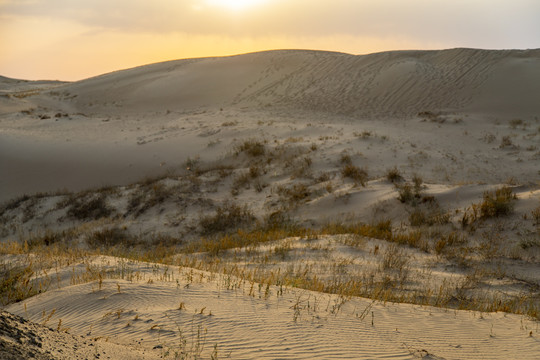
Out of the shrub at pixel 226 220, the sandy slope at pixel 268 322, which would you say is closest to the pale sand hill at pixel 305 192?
the sandy slope at pixel 268 322

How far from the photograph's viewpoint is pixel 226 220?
32.3ft

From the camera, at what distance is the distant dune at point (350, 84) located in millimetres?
24719

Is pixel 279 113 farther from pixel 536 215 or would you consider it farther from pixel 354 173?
pixel 536 215

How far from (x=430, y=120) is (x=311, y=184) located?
37.4 feet

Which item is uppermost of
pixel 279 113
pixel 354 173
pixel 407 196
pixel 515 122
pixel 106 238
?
pixel 279 113

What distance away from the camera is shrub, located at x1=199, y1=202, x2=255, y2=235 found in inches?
378

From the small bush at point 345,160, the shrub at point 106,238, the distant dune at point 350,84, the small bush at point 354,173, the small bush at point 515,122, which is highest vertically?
the distant dune at point 350,84

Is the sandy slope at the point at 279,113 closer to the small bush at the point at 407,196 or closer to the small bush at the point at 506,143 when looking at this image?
the small bush at the point at 506,143

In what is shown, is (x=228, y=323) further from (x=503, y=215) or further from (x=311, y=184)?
(x=311, y=184)

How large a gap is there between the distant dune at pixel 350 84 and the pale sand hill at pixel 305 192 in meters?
0.18

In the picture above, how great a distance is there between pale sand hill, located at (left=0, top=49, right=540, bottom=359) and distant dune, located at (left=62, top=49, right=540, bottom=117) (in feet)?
0.58

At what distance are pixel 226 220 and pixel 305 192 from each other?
236 cm

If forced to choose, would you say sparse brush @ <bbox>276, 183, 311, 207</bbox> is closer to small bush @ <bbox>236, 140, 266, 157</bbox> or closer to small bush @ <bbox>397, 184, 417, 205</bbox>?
small bush @ <bbox>397, 184, 417, 205</bbox>

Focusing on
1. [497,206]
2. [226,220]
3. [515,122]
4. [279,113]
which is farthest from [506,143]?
[226,220]
